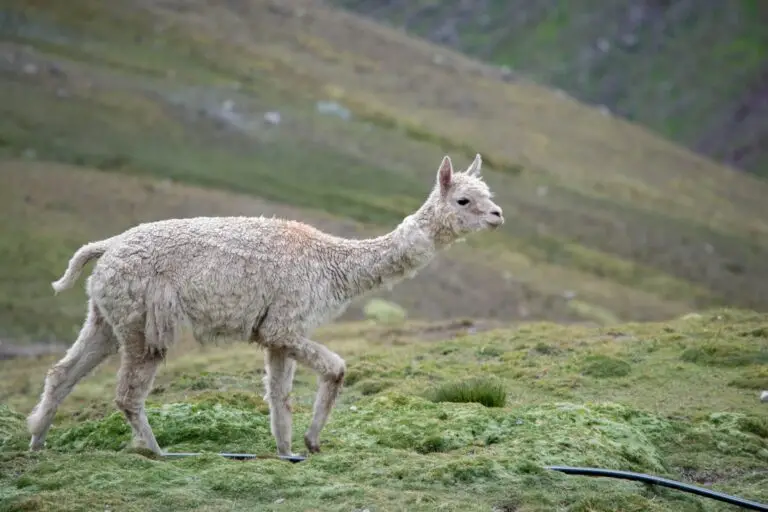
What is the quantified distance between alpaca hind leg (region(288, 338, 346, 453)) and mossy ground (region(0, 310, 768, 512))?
39 centimetres

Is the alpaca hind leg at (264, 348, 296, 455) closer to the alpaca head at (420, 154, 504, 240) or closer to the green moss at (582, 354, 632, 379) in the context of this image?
the alpaca head at (420, 154, 504, 240)

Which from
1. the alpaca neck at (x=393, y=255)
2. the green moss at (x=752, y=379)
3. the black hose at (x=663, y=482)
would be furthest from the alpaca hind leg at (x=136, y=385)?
the green moss at (x=752, y=379)

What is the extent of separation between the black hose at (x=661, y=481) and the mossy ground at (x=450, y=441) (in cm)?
14

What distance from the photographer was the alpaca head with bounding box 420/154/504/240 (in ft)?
55.1

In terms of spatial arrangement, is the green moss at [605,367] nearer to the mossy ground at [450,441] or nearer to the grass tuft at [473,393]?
the mossy ground at [450,441]

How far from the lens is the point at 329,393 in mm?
15500

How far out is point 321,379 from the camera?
51.0 feet

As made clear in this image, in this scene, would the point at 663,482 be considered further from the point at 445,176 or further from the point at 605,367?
the point at 605,367

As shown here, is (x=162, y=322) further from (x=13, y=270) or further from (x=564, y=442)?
(x=13, y=270)

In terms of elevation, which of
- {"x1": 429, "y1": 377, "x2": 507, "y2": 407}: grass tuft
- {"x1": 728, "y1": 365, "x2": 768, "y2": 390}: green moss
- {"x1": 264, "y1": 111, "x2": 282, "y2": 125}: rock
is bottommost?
{"x1": 429, "y1": 377, "x2": 507, "y2": 407}: grass tuft

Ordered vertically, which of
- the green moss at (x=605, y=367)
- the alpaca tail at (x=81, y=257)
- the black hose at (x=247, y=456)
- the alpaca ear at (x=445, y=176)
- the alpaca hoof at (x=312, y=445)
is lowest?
the black hose at (x=247, y=456)

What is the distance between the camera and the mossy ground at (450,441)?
1299 cm

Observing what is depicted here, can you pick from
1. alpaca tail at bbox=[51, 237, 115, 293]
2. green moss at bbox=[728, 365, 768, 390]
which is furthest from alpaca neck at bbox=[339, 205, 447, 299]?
green moss at bbox=[728, 365, 768, 390]

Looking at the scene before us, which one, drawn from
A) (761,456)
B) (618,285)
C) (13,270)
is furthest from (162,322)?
(618,285)
